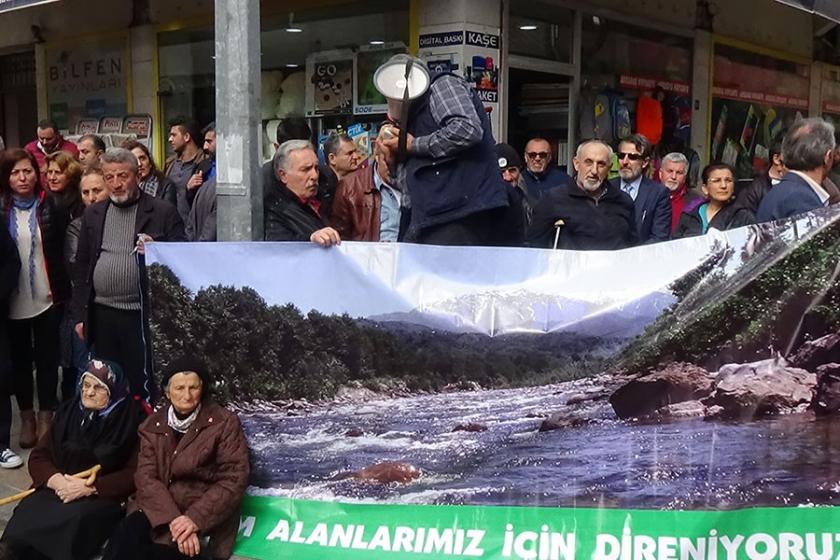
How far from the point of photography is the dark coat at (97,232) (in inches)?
198

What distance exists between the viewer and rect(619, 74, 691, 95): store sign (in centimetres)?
1021

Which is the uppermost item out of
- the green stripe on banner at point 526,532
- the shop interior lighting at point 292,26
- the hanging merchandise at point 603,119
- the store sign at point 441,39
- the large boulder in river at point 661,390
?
the shop interior lighting at point 292,26

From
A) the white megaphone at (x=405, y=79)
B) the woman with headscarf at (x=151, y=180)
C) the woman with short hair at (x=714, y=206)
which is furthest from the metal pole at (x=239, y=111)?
the woman with headscarf at (x=151, y=180)

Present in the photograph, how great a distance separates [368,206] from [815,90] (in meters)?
10.8

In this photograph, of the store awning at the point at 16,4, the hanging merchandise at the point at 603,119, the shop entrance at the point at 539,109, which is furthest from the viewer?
the hanging merchandise at the point at 603,119

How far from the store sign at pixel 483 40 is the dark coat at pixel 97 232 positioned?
368 cm

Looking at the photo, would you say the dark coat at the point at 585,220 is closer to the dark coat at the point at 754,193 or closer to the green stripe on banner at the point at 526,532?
the dark coat at the point at 754,193

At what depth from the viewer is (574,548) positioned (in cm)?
362

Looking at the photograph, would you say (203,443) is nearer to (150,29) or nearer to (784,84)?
(150,29)

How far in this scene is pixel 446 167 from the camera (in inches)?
174

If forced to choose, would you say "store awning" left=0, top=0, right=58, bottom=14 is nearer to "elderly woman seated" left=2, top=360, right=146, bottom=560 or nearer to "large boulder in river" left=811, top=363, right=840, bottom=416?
"elderly woman seated" left=2, top=360, right=146, bottom=560

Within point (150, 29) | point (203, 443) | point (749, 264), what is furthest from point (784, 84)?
point (203, 443)

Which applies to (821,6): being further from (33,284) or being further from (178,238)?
(33,284)

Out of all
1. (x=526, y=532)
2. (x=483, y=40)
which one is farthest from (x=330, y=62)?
(x=526, y=532)
